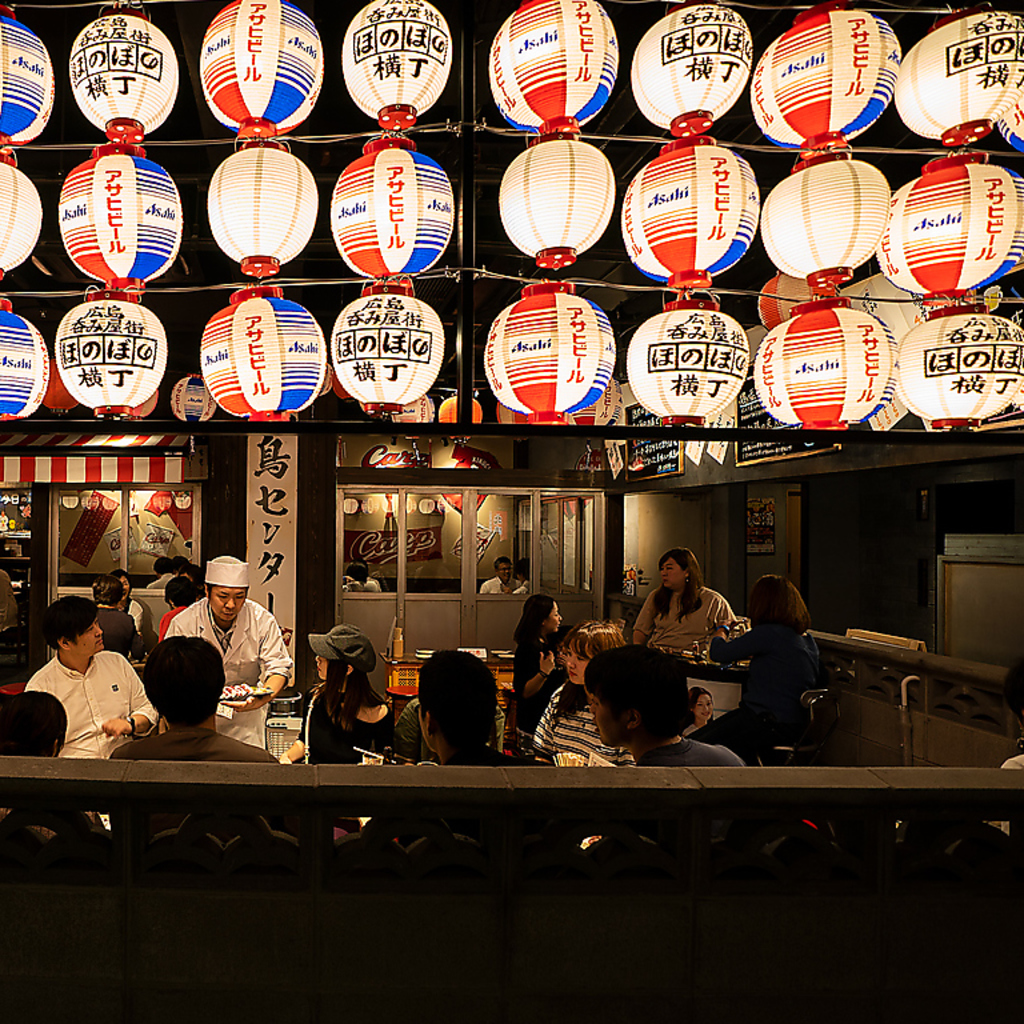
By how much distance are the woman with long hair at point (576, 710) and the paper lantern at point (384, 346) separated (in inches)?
60.6

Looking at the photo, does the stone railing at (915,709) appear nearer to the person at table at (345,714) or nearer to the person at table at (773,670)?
the person at table at (773,670)

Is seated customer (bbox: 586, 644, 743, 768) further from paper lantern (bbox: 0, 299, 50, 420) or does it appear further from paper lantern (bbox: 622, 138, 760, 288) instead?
paper lantern (bbox: 0, 299, 50, 420)

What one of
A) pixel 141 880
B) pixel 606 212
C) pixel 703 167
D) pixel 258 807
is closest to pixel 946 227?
pixel 703 167

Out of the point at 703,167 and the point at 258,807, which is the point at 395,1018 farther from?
the point at 703,167

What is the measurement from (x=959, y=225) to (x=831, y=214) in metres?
0.53

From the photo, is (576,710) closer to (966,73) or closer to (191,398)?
(966,73)

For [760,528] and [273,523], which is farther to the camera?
[760,528]


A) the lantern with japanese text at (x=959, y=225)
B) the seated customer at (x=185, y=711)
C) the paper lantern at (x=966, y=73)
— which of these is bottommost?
the seated customer at (x=185, y=711)

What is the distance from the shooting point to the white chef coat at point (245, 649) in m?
4.84

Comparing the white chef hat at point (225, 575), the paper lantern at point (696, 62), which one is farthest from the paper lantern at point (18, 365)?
the paper lantern at point (696, 62)

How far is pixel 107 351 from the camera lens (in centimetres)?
344

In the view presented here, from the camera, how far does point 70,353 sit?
3.45 m

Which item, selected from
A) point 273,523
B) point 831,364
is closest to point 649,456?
point 273,523

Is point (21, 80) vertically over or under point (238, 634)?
over
